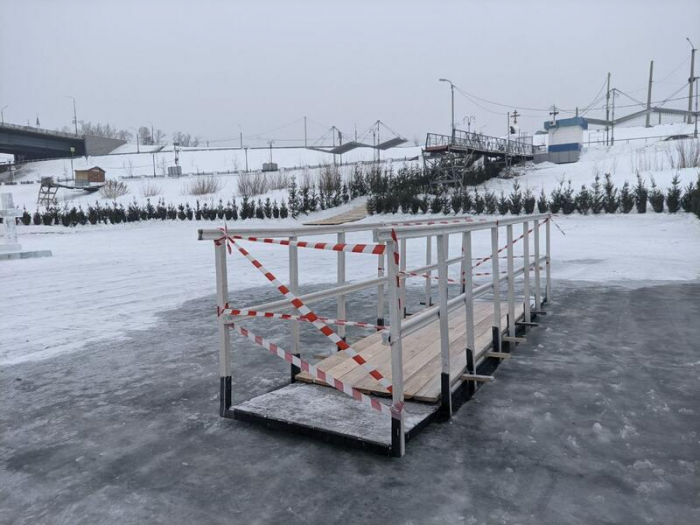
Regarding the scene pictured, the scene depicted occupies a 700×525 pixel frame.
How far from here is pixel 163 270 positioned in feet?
43.4

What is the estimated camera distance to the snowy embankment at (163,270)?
7.47 meters

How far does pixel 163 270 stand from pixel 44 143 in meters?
80.7

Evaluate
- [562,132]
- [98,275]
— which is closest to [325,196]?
[562,132]

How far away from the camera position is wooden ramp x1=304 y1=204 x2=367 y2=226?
28.9 m

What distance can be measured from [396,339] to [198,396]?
2100 millimetres

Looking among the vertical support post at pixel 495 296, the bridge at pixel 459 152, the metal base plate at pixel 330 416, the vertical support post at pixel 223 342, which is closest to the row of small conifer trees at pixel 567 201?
the bridge at pixel 459 152

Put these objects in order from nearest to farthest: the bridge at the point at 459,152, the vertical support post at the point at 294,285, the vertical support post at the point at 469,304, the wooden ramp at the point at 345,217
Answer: the vertical support post at the point at 469,304 → the vertical support post at the point at 294,285 → the wooden ramp at the point at 345,217 → the bridge at the point at 459,152

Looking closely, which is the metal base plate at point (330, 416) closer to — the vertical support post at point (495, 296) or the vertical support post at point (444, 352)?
the vertical support post at point (444, 352)

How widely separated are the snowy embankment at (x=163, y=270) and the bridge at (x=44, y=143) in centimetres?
5946

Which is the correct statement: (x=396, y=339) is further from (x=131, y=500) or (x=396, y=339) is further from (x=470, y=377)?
(x=131, y=500)

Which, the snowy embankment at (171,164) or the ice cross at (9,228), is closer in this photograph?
the ice cross at (9,228)

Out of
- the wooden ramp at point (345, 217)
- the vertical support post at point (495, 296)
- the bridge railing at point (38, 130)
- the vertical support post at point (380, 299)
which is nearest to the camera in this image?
the vertical support post at point (495, 296)

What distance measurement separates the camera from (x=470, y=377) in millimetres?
4641

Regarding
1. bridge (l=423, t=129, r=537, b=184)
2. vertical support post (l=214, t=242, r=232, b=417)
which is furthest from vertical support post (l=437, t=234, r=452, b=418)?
bridge (l=423, t=129, r=537, b=184)
